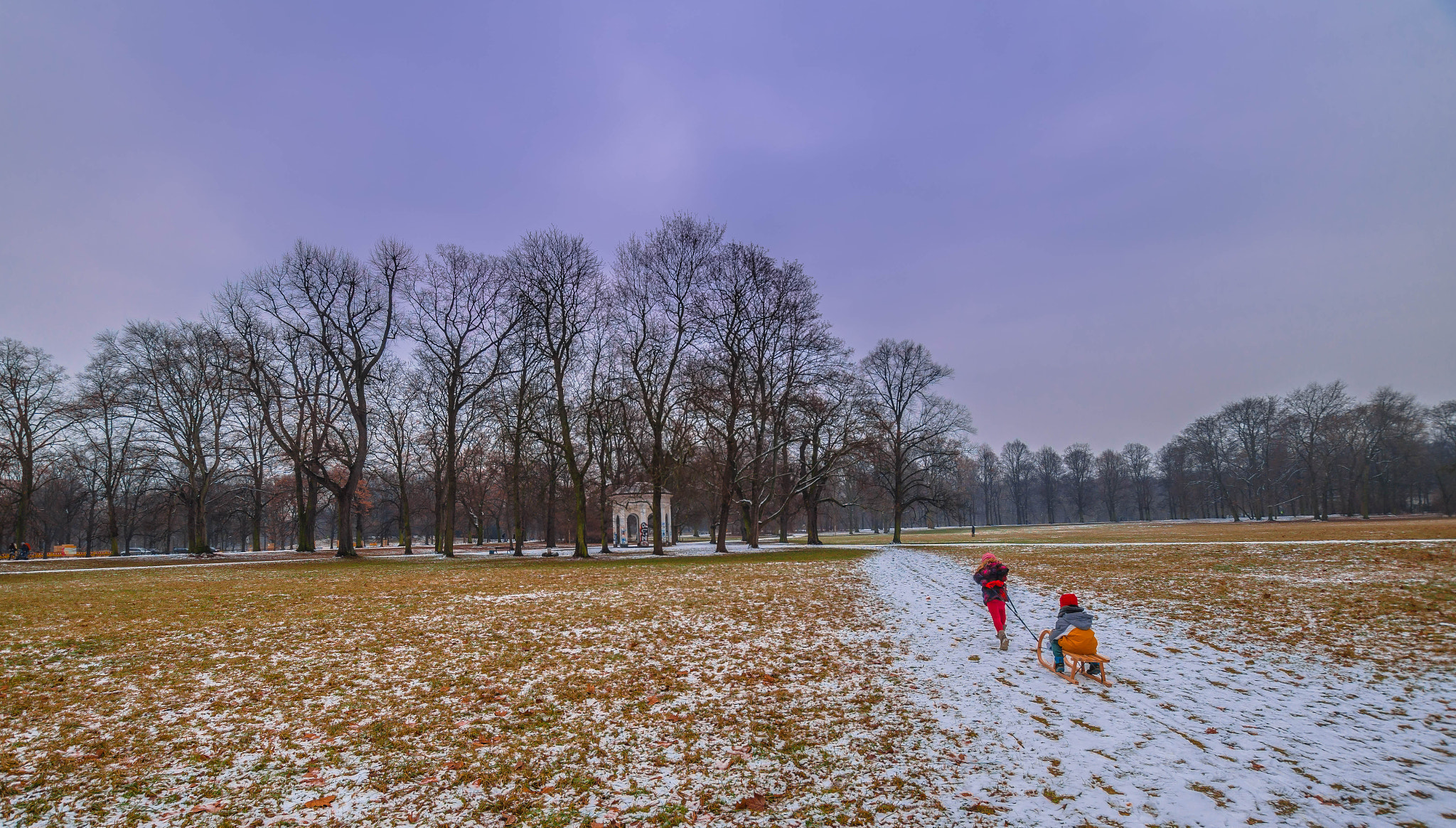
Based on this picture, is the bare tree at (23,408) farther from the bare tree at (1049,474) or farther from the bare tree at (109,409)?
the bare tree at (1049,474)

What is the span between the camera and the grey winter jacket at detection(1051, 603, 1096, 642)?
7.27 m

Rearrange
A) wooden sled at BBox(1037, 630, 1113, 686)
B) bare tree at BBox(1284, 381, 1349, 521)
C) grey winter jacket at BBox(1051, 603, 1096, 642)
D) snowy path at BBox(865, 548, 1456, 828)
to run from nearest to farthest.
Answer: snowy path at BBox(865, 548, 1456, 828)
wooden sled at BBox(1037, 630, 1113, 686)
grey winter jacket at BBox(1051, 603, 1096, 642)
bare tree at BBox(1284, 381, 1349, 521)

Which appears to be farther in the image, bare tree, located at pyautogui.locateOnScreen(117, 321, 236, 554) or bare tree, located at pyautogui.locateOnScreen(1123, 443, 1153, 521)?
A: bare tree, located at pyautogui.locateOnScreen(1123, 443, 1153, 521)

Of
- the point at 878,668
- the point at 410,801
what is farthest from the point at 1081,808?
the point at 410,801

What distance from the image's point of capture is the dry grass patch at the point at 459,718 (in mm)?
Result: 4145

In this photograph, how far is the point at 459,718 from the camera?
5.75 metres

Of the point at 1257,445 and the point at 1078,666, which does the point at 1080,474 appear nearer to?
the point at 1257,445

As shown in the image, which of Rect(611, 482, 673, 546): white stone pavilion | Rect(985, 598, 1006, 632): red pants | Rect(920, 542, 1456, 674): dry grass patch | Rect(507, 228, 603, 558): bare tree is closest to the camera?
Rect(920, 542, 1456, 674): dry grass patch

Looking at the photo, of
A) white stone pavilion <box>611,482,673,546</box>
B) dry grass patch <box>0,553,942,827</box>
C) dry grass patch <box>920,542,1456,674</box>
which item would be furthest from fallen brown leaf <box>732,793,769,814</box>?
white stone pavilion <box>611,482,673,546</box>

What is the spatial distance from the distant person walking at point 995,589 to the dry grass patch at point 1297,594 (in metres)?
2.24

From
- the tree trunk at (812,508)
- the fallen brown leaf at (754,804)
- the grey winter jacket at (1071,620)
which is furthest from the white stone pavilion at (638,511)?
the fallen brown leaf at (754,804)

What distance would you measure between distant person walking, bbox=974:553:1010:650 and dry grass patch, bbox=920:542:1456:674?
7.34 feet

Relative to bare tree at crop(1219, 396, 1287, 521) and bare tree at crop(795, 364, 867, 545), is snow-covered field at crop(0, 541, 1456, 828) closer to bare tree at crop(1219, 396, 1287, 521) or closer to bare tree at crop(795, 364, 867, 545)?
bare tree at crop(795, 364, 867, 545)

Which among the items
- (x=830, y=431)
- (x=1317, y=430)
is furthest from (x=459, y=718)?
(x=1317, y=430)
